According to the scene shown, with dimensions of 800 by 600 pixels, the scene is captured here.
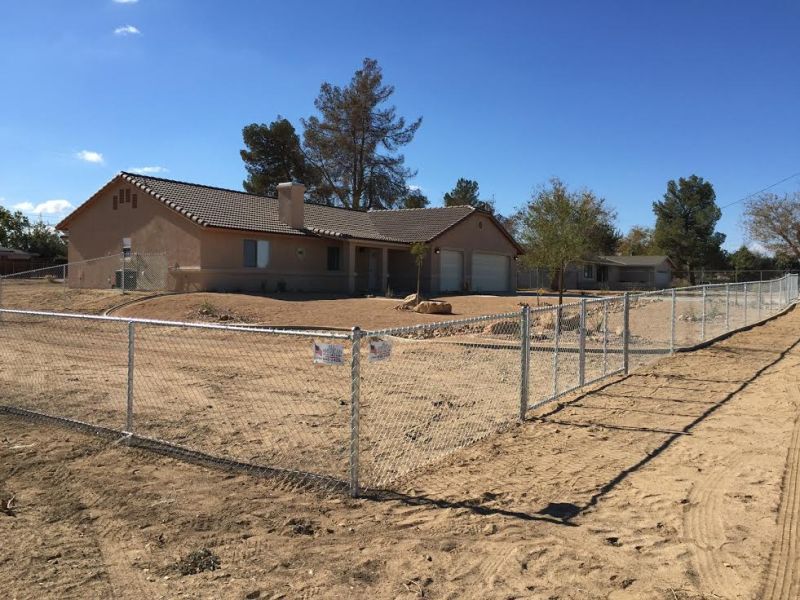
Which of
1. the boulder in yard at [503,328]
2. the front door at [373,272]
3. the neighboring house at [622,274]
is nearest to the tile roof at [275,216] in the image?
the front door at [373,272]

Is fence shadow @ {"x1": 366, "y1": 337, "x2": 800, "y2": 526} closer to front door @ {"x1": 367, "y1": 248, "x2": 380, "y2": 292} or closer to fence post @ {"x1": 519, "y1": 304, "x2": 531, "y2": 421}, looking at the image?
fence post @ {"x1": 519, "y1": 304, "x2": 531, "y2": 421}

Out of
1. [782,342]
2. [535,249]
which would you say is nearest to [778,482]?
[782,342]

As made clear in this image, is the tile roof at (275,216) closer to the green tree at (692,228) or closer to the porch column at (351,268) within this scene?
the porch column at (351,268)

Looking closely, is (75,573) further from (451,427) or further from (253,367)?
(253,367)

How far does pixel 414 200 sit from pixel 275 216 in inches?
1243

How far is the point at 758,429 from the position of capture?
25.6 feet

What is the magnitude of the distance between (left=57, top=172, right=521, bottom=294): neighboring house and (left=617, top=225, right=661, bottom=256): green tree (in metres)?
48.3

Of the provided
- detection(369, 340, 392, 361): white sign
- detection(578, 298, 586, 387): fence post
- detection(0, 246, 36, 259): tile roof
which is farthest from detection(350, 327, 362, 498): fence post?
detection(0, 246, 36, 259): tile roof

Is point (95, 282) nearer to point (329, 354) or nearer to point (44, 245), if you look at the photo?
point (329, 354)

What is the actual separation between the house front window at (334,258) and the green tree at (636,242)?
5827cm

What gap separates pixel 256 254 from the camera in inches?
1158

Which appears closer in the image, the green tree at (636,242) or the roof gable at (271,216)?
the roof gable at (271,216)

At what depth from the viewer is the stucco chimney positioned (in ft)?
105

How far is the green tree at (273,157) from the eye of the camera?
56781mm
